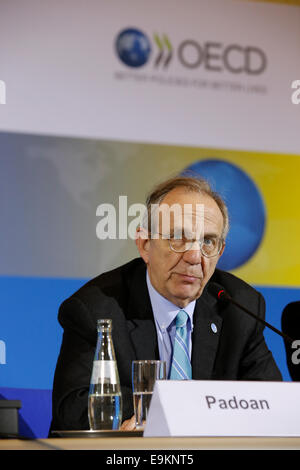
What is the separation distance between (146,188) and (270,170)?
2.32 feet

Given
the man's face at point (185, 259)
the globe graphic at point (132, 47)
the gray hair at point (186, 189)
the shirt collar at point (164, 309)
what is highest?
the globe graphic at point (132, 47)

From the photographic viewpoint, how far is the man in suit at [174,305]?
3.35 meters

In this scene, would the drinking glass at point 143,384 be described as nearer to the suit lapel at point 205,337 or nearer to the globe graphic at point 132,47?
the suit lapel at point 205,337

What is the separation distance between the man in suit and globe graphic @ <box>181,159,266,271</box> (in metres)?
0.12

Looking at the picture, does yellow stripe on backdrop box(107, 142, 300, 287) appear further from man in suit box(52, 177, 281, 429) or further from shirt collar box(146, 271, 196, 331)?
shirt collar box(146, 271, 196, 331)

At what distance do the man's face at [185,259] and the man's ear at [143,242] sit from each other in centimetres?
5

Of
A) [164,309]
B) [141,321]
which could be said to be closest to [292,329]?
[164,309]

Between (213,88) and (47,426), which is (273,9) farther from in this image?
(47,426)

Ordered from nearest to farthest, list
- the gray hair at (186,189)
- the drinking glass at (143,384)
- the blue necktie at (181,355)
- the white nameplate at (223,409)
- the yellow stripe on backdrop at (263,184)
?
the white nameplate at (223,409) → the drinking glass at (143,384) → the blue necktie at (181,355) → the gray hair at (186,189) → the yellow stripe on backdrop at (263,184)

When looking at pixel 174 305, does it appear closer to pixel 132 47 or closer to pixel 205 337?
pixel 205 337

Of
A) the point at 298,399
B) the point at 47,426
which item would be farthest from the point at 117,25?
the point at 298,399

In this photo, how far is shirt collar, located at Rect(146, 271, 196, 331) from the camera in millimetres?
3471

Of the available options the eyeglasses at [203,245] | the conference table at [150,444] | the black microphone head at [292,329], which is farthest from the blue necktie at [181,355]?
the conference table at [150,444]

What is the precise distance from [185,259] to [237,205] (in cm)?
53
